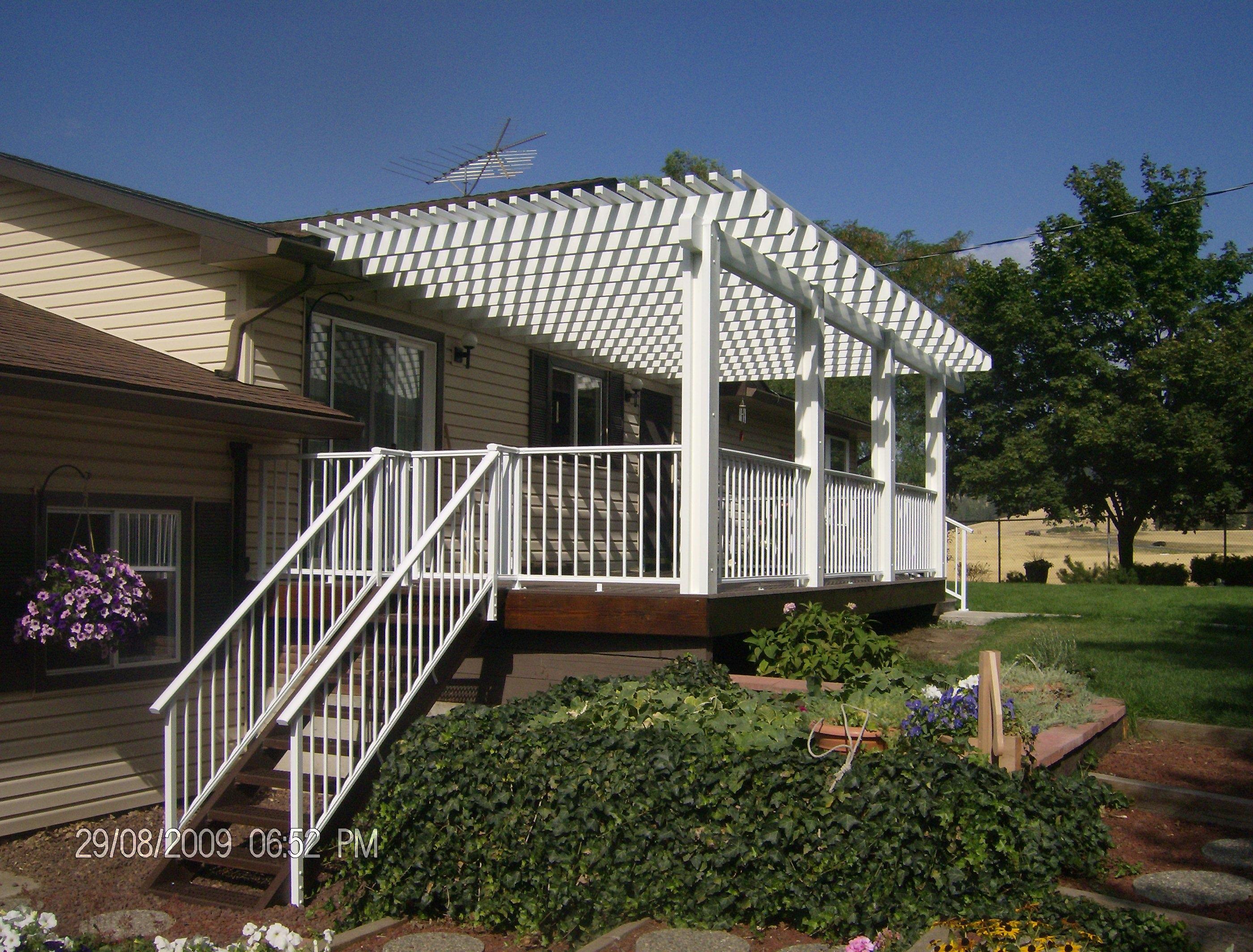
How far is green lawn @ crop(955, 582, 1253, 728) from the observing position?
22.7 feet

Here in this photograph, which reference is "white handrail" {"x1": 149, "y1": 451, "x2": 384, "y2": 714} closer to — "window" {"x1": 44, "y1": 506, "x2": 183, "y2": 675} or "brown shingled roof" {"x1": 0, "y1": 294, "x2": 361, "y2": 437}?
"window" {"x1": 44, "y1": 506, "x2": 183, "y2": 675}

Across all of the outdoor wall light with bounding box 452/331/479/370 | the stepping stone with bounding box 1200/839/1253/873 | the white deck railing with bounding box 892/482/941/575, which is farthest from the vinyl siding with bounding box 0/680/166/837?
the white deck railing with bounding box 892/482/941/575

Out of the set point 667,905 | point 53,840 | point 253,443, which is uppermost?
point 253,443

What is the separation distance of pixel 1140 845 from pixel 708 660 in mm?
2582

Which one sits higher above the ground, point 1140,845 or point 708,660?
point 708,660

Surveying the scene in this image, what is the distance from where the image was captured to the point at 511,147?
1089 cm

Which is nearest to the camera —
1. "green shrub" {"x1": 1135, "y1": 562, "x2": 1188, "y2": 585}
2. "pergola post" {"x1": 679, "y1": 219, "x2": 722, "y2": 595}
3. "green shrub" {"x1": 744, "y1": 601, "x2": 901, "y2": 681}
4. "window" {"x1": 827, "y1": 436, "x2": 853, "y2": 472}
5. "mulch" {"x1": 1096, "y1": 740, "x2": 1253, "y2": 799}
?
"mulch" {"x1": 1096, "y1": 740, "x2": 1253, "y2": 799}

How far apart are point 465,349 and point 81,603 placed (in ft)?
14.5

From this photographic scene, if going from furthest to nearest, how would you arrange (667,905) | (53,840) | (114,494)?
(114,494), (53,840), (667,905)

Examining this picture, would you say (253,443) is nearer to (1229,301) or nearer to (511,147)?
(511,147)

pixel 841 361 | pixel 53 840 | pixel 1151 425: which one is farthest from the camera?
pixel 1151 425

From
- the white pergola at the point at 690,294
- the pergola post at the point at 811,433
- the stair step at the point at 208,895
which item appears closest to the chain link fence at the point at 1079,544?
the white pergola at the point at 690,294

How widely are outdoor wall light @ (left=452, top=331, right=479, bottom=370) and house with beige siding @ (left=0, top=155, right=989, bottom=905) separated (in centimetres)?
5

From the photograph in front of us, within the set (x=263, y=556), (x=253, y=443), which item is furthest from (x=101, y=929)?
(x=253, y=443)
